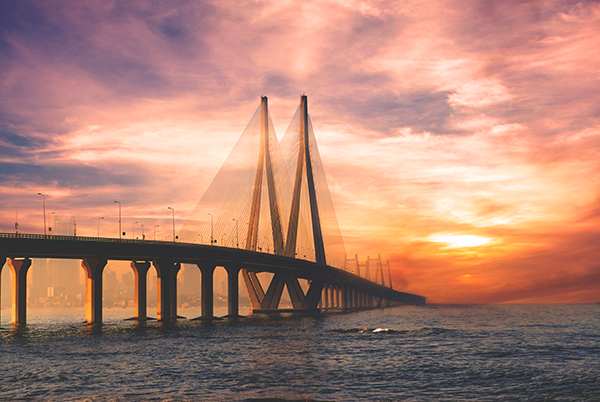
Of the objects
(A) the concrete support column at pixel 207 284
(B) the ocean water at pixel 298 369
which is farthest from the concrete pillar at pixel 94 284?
(B) the ocean water at pixel 298 369

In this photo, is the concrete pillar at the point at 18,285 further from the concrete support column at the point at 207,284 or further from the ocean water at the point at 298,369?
the concrete support column at the point at 207,284

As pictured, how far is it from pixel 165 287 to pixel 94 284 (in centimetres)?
1492

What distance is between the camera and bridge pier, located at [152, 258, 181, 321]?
96094 millimetres

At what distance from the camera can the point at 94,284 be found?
84062 millimetres

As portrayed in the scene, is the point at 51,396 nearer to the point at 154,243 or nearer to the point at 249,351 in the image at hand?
the point at 249,351

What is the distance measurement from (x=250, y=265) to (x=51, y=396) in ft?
278

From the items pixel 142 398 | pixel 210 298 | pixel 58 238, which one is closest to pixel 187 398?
pixel 142 398

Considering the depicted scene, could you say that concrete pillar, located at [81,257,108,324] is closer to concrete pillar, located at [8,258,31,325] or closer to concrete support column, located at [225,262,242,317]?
concrete pillar, located at [8,258,31,325]

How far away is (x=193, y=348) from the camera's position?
50125mm

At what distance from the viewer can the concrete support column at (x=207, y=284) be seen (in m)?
104

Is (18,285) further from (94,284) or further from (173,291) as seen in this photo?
(173,291)

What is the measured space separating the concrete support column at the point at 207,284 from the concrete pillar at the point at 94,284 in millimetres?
22644

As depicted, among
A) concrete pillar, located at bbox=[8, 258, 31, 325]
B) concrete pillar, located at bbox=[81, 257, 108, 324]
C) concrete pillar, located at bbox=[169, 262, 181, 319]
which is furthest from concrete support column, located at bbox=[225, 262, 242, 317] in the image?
concrete pillar, located at bbox=[8, 258, 31, 325]

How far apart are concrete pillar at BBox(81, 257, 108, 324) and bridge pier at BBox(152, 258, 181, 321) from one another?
474 inches
